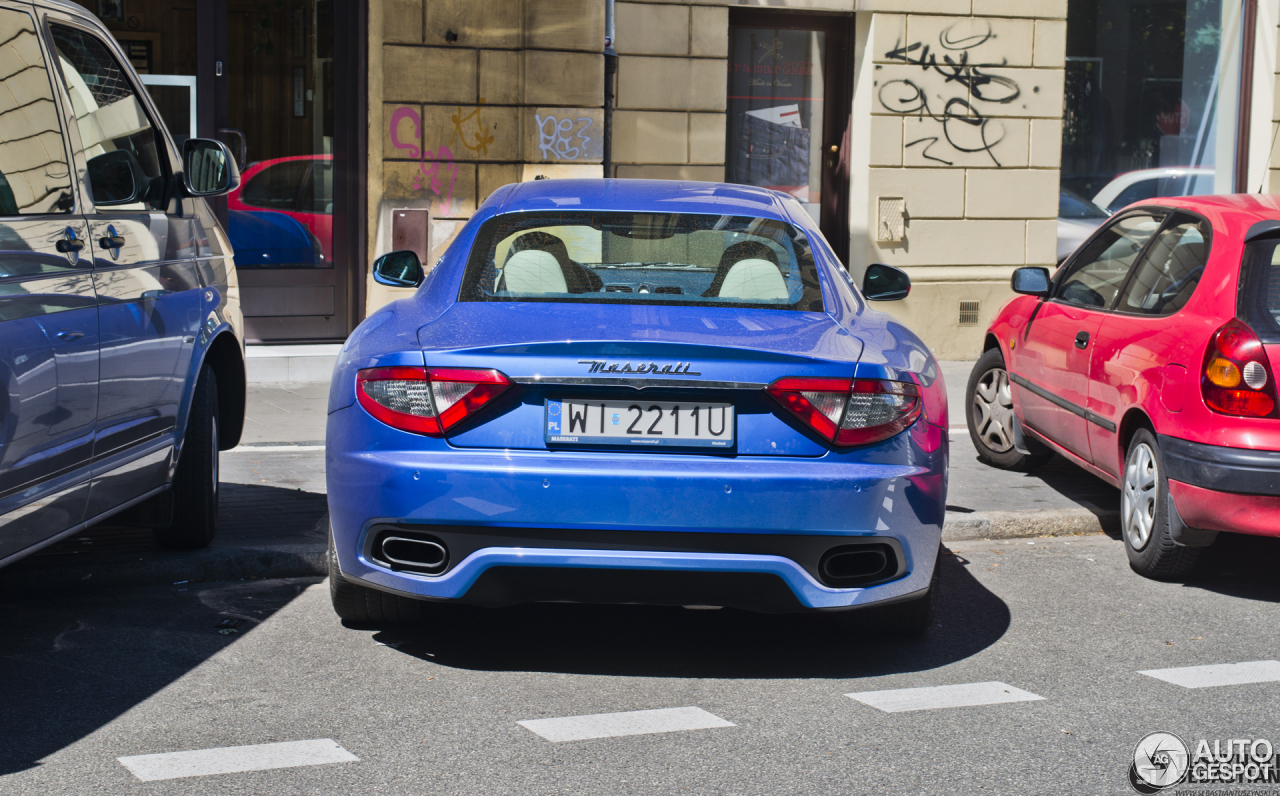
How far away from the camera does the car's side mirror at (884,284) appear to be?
17.4ft

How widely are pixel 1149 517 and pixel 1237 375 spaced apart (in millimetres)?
773

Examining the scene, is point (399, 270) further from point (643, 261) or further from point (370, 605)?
point (370, 605)

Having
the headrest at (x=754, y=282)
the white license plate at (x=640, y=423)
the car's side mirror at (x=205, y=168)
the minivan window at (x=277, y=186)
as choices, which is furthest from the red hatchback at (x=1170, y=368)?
the minivan window at (x=277, y=186)

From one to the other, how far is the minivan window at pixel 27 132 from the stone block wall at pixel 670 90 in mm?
8093

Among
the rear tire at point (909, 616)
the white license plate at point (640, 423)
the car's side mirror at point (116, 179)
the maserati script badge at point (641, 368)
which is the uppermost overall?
the car's side mirror at point (116, 179)

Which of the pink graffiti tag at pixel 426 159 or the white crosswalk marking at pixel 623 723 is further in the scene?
the pink graffiti tag at pixel 426 159

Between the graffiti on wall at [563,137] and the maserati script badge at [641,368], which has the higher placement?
the graffiti on wall at [563,137]

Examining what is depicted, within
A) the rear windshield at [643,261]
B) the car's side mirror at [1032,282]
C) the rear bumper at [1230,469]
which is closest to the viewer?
the rear windshield at [643,261]

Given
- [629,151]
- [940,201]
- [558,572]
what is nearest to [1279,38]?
[940,201]

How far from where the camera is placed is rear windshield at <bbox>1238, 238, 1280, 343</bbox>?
5.11m

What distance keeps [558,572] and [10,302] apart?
1.59 meters

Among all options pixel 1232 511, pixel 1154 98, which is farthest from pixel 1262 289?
pixel 1154 98

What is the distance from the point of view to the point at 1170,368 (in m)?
5.33

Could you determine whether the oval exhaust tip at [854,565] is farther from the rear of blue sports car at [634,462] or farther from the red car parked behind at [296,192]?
the red car parked behind at [296,192]
